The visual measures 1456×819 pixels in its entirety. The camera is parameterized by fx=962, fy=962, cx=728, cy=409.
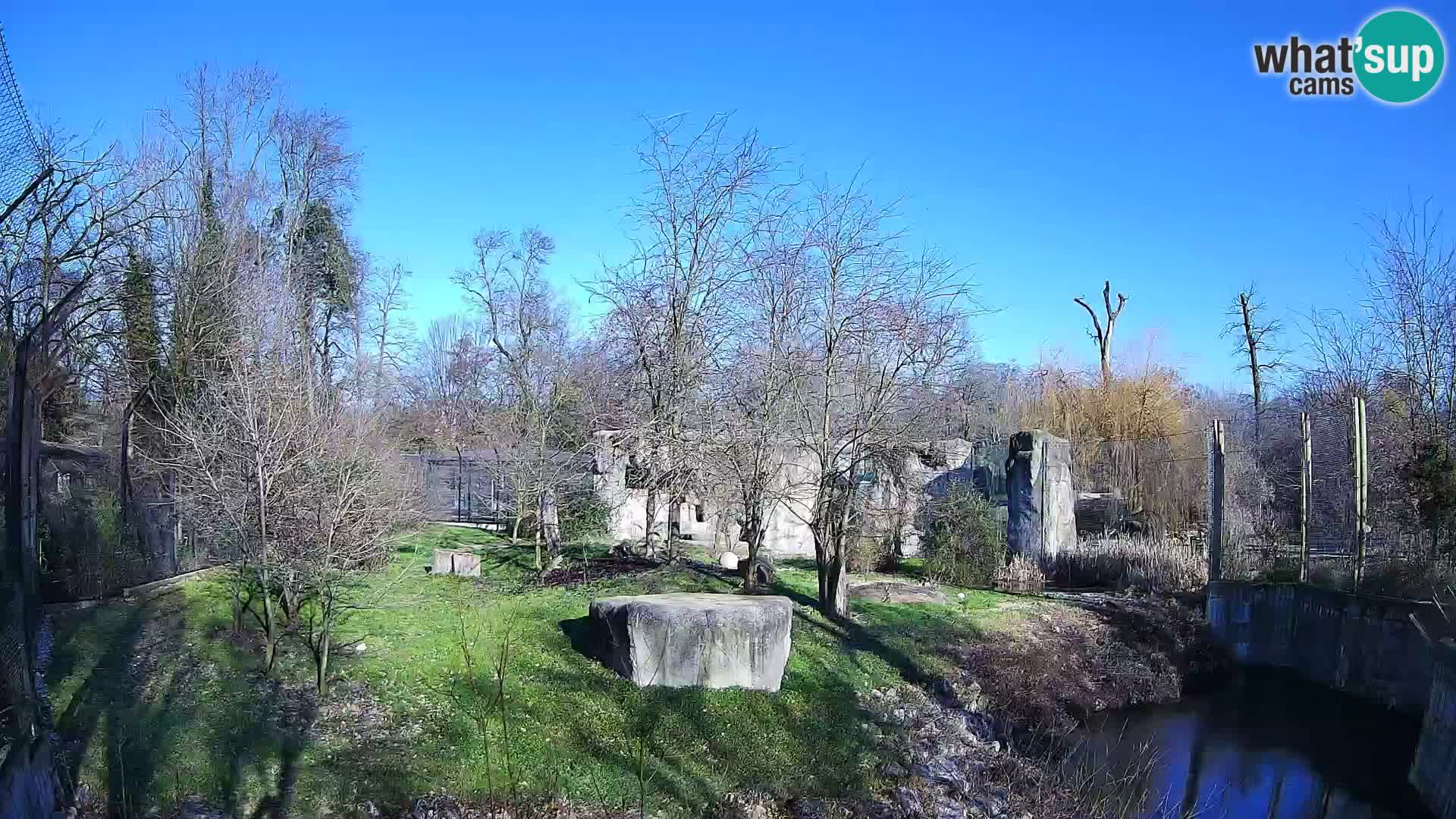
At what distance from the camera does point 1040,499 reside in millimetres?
17688

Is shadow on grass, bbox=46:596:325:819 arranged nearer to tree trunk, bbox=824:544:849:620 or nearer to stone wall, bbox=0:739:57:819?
stone wall, bbox=0:739:57:819

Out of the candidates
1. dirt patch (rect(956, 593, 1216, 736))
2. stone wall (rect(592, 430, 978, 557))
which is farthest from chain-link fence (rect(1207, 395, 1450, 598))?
stone wall (rect(592, 430, 978, 557))

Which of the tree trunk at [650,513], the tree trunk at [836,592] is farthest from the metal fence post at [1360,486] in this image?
the tree trunk at [650,513]

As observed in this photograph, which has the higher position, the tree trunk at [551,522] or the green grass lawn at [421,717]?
the tree trunk at [551,522]

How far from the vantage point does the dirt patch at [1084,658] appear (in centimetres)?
1118

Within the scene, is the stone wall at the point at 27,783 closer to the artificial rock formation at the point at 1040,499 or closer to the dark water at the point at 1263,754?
the dark water at the point at 1263,754

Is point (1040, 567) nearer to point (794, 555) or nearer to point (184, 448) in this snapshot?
point (794, 555)

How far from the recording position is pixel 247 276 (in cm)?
2095

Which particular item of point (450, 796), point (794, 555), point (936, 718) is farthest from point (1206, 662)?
point (450, 796)

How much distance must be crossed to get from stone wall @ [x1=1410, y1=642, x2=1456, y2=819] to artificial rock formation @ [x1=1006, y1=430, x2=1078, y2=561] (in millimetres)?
8622

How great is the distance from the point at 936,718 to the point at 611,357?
7975mm

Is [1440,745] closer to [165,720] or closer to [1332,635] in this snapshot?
[1332,635]

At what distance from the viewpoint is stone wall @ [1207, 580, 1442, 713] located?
35.9 ft

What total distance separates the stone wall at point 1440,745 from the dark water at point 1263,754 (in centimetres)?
30
